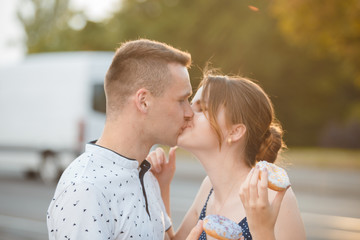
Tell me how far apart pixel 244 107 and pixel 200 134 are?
0.96 ft

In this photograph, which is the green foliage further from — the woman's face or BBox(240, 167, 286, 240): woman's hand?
BBox(240, 167, 286, 240): woman's hand

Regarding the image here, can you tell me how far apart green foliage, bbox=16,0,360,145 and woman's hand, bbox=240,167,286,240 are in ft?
85.2

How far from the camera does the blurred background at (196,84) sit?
445 inches

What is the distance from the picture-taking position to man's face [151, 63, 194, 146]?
106 inches

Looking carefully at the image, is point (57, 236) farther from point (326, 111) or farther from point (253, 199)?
point (326, 111)

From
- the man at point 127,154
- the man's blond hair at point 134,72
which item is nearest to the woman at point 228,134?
the man at point 127,154

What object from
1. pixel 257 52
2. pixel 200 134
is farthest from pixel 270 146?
pixel 257 52

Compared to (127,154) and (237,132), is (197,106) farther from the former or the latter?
(127,154)

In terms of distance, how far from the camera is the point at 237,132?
3.04 m

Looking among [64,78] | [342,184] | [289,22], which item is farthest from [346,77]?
[64,78]

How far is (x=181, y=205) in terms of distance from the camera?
10852mm

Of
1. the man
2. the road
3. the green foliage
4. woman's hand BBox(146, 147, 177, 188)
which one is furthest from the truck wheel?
the green foliage

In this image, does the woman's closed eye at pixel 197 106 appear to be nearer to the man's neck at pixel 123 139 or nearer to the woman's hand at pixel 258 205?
the man's neck at pixel 123 139

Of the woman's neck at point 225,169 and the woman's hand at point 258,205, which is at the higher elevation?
the woman's hand at point 258,205
